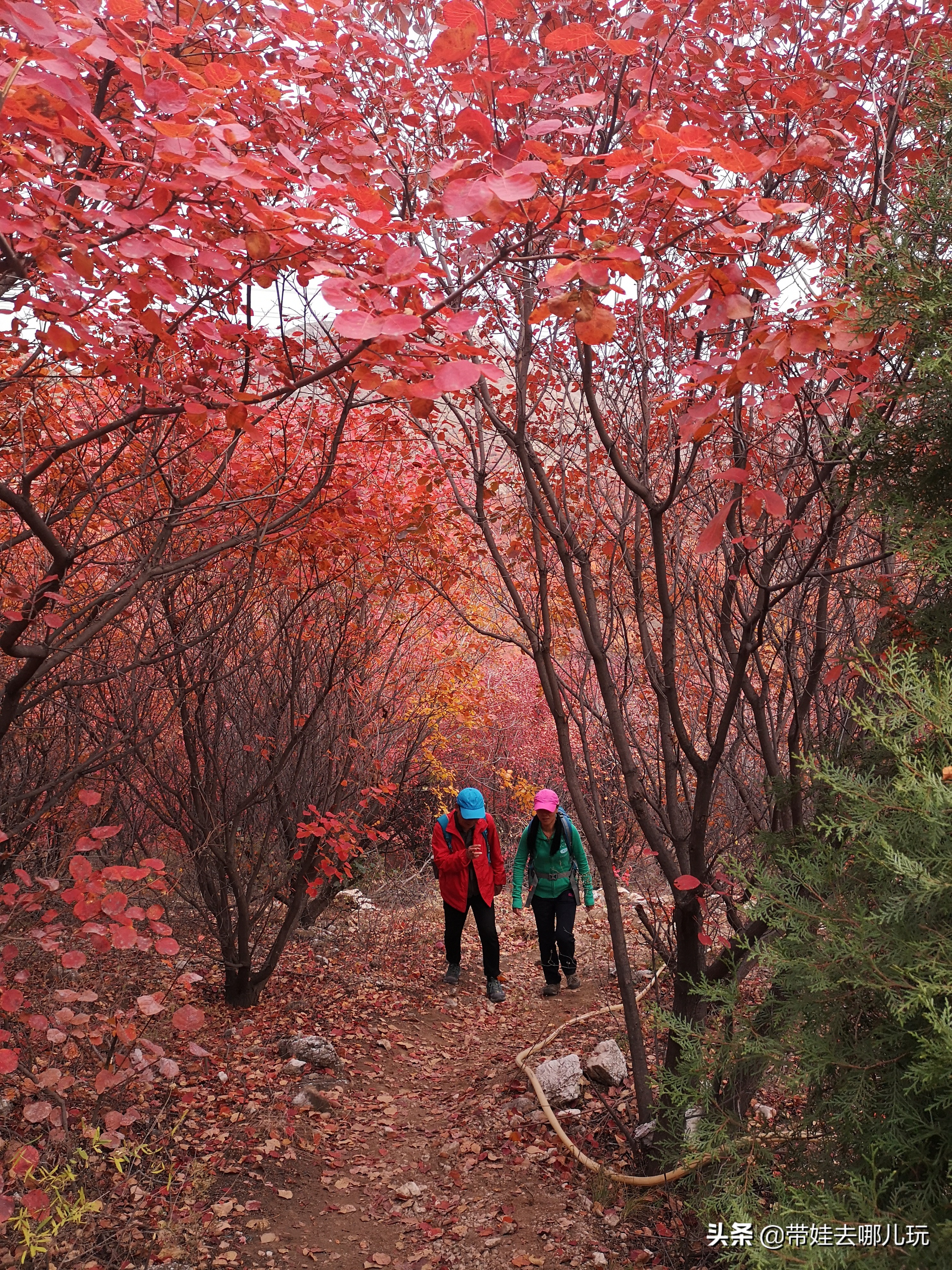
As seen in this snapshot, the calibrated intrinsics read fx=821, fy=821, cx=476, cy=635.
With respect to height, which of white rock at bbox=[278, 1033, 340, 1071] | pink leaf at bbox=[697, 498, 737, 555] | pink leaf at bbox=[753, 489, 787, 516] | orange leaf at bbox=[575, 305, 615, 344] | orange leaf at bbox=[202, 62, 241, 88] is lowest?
white rock at bbox=[278, 1033, 340, 1071]

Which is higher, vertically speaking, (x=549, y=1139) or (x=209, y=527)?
(x=209, y=527)

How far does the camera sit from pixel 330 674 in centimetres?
548

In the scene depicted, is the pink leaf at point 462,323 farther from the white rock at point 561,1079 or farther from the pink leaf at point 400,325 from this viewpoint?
the white rock at point 561,1079

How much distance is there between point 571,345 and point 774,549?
6.15ft

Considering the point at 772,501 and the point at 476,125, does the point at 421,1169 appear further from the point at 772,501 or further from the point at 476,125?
the point at 476,125

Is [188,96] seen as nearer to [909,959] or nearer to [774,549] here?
[774,549]

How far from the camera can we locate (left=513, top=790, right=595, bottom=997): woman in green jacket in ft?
20.6

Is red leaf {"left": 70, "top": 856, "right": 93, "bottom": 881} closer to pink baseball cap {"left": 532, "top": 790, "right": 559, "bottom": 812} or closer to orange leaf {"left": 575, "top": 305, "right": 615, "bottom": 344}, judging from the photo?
orange leaf {"left": 575, "top": 305, "right": 615, "bottom": 344}

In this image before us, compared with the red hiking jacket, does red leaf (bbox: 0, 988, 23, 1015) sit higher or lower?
higher

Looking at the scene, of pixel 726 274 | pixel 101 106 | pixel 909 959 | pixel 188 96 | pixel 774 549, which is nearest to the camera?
pixel 909 959

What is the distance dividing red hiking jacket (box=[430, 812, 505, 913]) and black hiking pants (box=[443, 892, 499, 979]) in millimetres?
47

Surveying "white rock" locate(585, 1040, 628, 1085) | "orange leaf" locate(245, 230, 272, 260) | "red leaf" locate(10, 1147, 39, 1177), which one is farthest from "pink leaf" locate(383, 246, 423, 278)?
"white rock" locate(585, 1040, 628, 1085)

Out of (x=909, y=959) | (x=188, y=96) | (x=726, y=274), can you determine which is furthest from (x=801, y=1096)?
(x=188, y=96)

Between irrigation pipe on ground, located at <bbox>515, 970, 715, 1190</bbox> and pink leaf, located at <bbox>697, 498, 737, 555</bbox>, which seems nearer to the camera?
pink leaf, located at <bbox>697, 498, 737, 555</bbox>
